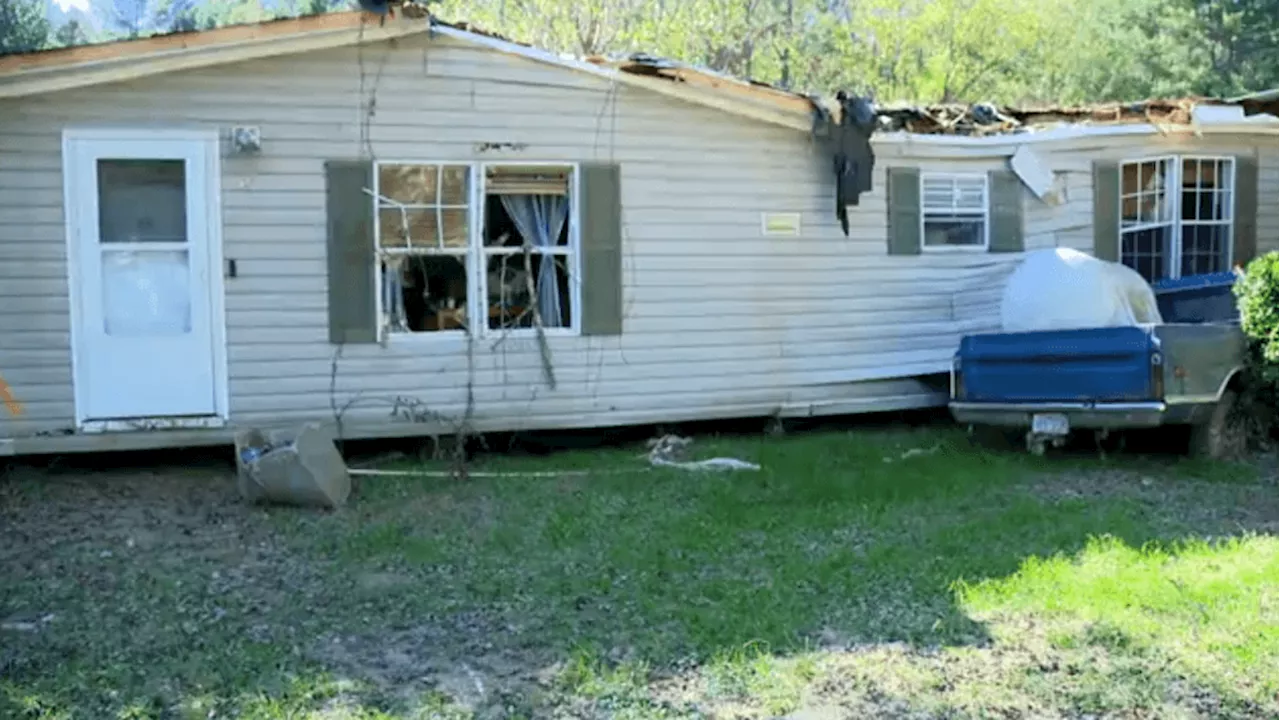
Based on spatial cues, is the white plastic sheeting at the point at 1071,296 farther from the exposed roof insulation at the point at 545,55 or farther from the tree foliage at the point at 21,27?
the tree foliage at the point at 21,27

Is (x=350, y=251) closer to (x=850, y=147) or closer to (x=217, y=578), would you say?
(x=217, y=578)

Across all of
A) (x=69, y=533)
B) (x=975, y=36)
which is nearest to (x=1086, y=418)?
(x=69, y=533)

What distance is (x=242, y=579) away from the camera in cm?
638

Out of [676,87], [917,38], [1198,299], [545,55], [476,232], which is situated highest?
[917,38]

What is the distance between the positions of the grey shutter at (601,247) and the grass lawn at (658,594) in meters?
1.26

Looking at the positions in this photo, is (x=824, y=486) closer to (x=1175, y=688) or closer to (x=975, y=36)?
(x=1175, y=688)

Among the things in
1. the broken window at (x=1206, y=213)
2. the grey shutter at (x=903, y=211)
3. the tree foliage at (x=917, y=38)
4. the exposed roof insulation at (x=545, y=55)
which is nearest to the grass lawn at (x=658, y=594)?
the grey shutter at (x=903, y=211)

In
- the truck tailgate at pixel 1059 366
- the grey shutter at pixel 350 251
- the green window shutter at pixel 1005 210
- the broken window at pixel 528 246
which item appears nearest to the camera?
the truck tailgate at pixel 1059 366

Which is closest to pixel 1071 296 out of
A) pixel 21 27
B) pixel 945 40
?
pixel 21 27

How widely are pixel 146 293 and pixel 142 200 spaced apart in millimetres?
658

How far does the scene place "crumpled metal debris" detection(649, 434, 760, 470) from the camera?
8945 millimetres

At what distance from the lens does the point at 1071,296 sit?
9.50 meters

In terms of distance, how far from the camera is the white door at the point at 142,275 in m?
8.40

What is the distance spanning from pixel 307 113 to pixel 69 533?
3383 mm
